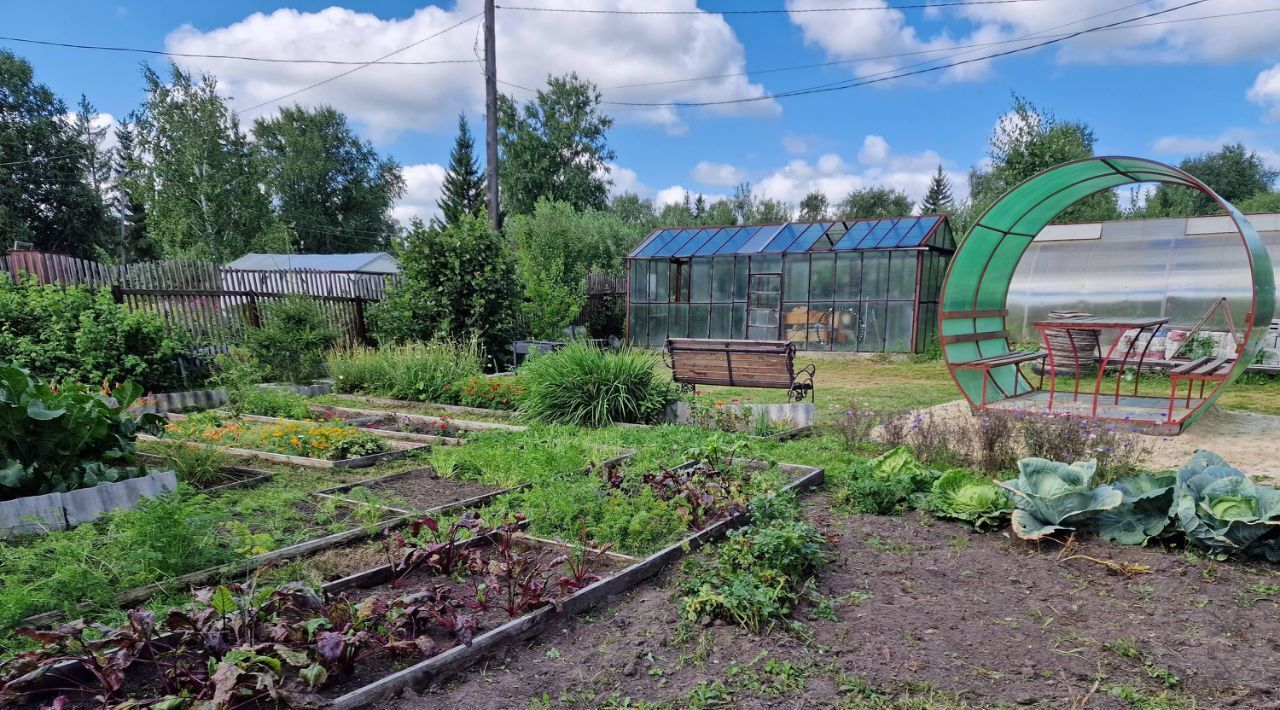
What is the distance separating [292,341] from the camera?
1041 centimetres

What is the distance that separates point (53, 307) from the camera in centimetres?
792

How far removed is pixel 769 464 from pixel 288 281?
Result: 1117cm

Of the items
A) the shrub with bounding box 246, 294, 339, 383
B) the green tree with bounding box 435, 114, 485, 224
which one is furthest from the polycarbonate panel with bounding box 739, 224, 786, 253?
the green tree with bounding box 435, 114, 485, 224

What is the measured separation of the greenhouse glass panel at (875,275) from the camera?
1653 cm

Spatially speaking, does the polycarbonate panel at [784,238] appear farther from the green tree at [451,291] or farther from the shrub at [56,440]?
the shrub at [56,440]

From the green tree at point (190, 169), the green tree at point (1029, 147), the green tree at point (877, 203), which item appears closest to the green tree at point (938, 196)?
the green tree at point (877, 203)

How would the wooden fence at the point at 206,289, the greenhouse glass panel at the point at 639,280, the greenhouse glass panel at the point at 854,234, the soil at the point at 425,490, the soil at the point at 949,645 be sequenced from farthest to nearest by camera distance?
the greenhouse glass panel at the point at 639,280
the greenhouse glass panel at the point at 854,234
the wooden fence at the point at 206,289
the soil at the point at 425,490
the soil at the point at 949,645

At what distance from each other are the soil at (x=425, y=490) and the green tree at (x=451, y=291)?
6846 millimetres

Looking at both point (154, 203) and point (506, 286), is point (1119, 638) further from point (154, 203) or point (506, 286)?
point (154, 203)

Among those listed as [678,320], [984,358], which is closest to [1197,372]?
[984,358]

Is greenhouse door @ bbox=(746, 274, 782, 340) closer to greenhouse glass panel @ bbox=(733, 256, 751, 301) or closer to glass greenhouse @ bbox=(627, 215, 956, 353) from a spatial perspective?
glass greenhouse @ bbox=(627, 215, 956, 353)

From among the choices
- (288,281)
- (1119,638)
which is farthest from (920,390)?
(288,281)

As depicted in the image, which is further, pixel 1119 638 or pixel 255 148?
pixel 255 148

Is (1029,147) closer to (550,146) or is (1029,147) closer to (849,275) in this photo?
(849,275)
